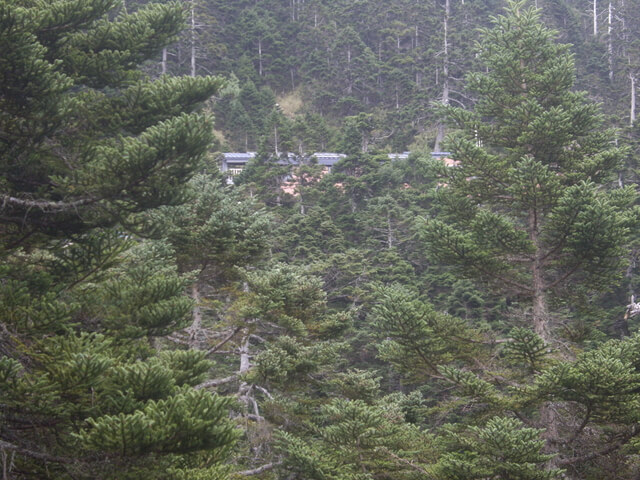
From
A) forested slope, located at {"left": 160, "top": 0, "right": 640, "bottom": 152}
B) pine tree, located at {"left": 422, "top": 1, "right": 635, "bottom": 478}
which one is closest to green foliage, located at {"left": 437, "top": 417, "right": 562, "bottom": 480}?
pine tree, located at {"left": 422, "top": 1, "right": 635, "bottom": 478}

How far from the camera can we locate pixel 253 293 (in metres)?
11.1

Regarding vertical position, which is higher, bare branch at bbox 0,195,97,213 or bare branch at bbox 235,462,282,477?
bare branch at bbox 0,195,97,213

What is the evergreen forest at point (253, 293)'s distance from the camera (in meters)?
5.43

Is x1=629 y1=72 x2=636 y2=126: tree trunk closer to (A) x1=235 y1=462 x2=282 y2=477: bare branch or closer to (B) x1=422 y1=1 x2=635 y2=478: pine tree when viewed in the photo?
(B) x1=422 y1=1 x2=635 y2=478: pine tree

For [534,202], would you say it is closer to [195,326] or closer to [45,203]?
Answer: [195,326]

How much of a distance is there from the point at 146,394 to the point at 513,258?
8904mm

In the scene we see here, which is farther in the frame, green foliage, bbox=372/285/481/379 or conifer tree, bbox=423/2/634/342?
conifer tree, bbox=423/2/634/342

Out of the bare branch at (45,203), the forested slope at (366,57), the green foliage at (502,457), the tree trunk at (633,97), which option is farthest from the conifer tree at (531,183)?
the tree trunk at (633,97)

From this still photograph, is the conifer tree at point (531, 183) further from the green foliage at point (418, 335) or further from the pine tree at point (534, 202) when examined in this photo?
the green foliage at point (418, 335)

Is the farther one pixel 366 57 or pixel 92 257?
pixel 366 57

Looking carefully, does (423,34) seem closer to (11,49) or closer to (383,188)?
(383,188)

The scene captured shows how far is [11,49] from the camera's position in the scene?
19.7ft

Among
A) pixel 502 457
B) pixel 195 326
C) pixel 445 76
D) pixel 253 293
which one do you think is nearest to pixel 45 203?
pixel 253 293

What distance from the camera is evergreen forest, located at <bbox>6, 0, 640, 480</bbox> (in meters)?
5.43
